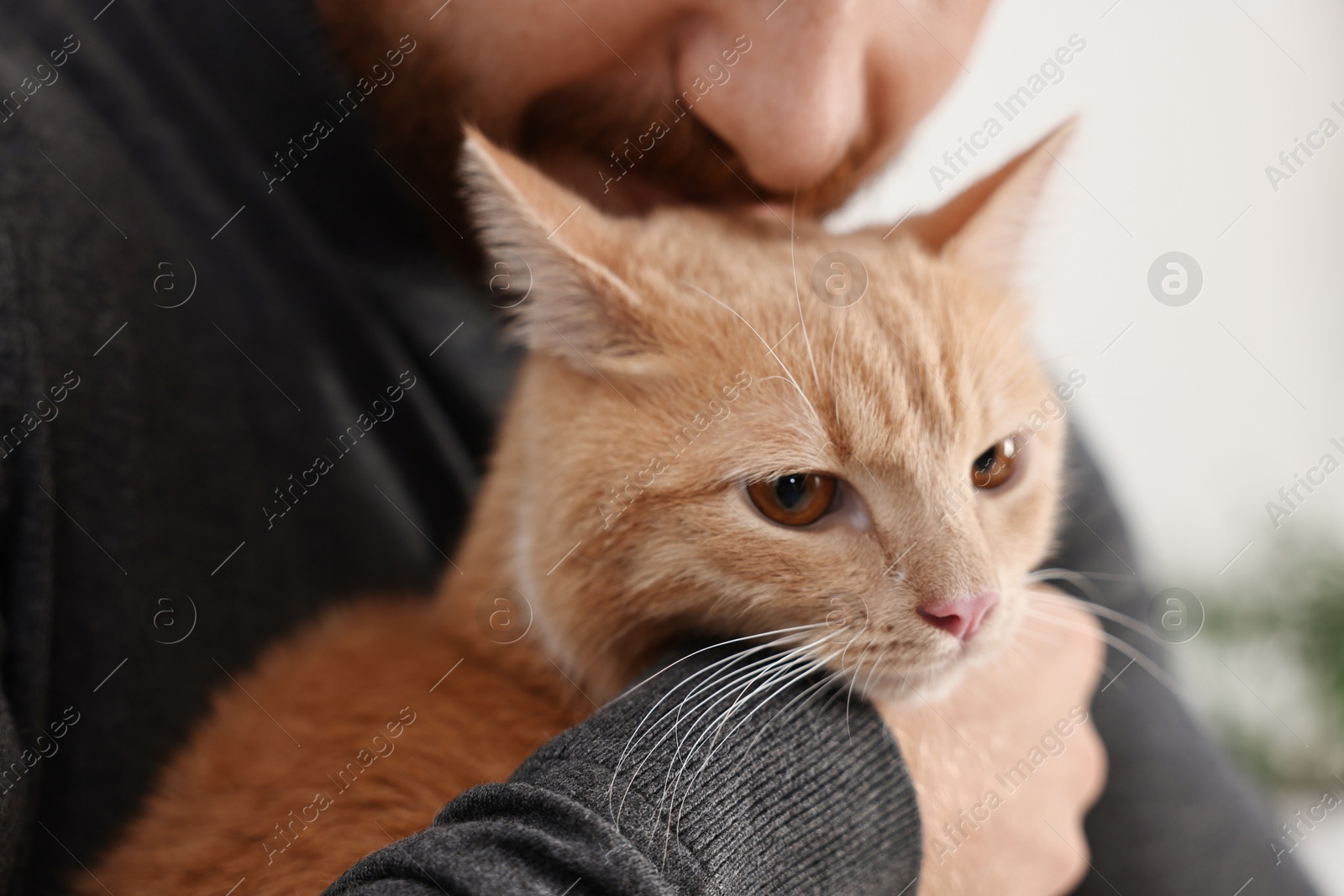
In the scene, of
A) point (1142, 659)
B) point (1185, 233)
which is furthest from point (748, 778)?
point (1185, 233)

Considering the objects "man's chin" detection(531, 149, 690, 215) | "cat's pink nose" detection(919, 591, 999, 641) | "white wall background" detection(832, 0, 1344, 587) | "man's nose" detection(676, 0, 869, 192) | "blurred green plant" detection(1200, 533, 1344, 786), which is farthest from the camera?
"blurred green plant" detection(1200, 533, 1344, 786)

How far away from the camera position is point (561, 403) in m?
1.16

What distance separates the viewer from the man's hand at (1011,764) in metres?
1.14

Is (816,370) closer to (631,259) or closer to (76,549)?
(631,259)

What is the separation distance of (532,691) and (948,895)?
0.64 metres

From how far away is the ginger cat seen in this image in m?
1.01

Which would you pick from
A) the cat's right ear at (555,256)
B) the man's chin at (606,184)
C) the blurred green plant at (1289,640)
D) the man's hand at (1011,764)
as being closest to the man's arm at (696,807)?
the man's hand at (1011,764)

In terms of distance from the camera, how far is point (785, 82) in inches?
45.5

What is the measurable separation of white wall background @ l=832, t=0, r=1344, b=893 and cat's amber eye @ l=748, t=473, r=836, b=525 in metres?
0.56

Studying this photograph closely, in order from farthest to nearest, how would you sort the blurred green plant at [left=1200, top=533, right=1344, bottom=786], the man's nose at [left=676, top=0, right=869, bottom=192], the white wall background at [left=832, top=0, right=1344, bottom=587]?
the blurred green plant at [left=1200, top=533, right=1344, bottom=786], the white wall background at [left=832, top=0, right=1344, bottom=587], the man's nose at [left=676, top=0, right=869, bottom=192]

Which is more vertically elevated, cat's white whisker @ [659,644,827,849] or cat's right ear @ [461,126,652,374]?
cat's right ear @ [461,126,652,374]

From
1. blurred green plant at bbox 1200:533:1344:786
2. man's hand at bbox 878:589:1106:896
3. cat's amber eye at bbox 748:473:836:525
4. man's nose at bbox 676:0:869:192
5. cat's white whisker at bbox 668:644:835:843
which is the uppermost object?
man's nose at bbox 676:0:869:192

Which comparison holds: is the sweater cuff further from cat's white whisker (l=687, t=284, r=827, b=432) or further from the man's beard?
the man's beard

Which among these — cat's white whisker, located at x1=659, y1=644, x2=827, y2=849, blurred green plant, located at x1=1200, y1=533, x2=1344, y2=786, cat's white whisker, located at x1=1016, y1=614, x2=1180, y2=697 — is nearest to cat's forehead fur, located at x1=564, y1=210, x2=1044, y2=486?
cat's white whisker, located at x1=659, y1=644, x2=827, y2=849
